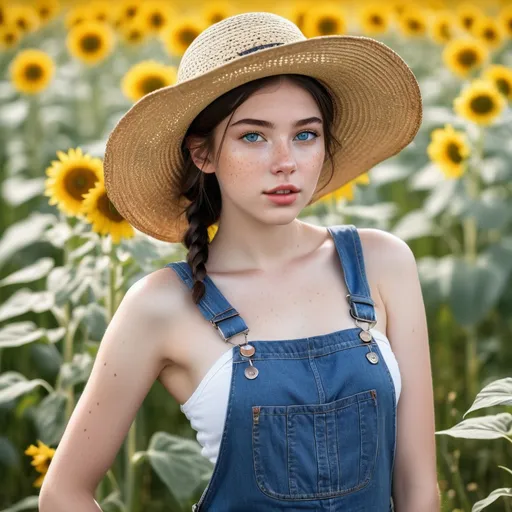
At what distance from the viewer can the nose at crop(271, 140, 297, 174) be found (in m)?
2.02

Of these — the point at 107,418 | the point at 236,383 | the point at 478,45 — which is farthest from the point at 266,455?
the point at 478,45

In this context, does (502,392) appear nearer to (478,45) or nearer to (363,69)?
(363,69)

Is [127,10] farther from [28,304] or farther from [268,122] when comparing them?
[268,122]

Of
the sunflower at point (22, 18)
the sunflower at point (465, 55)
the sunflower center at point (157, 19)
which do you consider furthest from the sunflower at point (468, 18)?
the sunflower at point (22, 18)

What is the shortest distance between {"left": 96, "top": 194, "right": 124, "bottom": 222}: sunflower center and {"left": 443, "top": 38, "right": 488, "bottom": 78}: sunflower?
246 centimetres

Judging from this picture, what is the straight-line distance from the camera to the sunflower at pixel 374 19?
584cm

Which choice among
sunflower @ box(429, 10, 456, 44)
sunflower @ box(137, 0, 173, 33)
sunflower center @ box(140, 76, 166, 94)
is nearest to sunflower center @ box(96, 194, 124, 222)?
sunflower center @ box(140, 76, 166, 94)

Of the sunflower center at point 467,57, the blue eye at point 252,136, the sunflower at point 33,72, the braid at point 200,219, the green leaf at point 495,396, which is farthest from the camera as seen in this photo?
the sunflower at point 33,72

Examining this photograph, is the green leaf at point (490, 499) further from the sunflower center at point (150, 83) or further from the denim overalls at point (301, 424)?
the sunflower center at point (150, 83)

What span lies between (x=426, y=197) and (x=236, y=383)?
3.39 m

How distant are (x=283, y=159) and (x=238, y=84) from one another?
17cm

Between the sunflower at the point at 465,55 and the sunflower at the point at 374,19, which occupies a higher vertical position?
the sunflower at the point at 374,19

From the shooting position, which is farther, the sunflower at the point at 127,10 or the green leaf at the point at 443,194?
the sunflower at the point at 127,10

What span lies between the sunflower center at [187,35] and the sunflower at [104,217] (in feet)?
7.41
